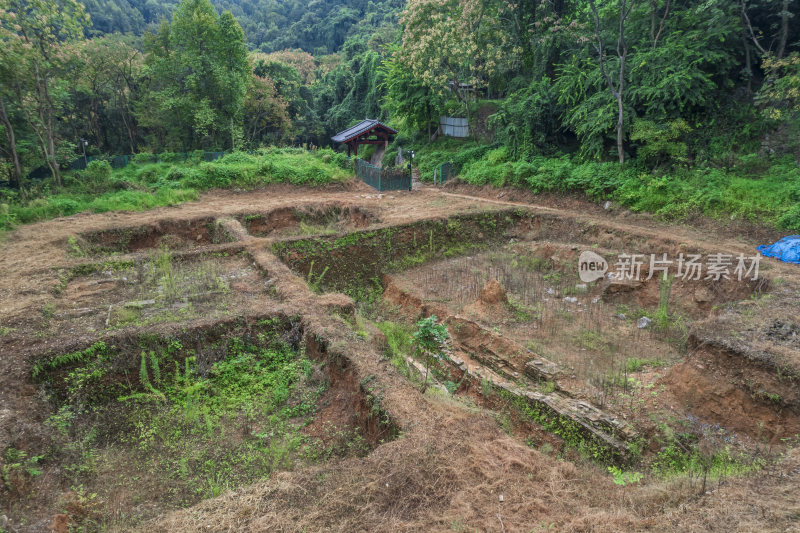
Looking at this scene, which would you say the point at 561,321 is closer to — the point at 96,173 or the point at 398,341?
the point at 398,341

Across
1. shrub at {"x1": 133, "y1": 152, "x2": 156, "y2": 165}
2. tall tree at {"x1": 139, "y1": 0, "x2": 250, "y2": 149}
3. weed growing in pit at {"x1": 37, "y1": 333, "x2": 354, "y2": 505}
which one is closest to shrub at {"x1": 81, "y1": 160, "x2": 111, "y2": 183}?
shrub at {"x1": 133, "y1": 152, "x2": 156, "y2": 165}

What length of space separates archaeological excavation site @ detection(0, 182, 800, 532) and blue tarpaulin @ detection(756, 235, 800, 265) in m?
0.39

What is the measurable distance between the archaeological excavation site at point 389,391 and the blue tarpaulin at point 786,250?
0.39 metres

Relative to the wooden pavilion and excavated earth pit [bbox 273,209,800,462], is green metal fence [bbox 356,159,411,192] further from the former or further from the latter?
excavated earth pit [bbox 273,209,800,462]

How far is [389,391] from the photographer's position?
4.41m

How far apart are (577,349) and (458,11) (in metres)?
19.0

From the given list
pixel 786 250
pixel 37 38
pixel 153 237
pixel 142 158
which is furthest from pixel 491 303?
pixel 142 158

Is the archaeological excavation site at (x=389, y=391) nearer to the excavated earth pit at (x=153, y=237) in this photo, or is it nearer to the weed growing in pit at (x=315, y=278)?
the weed growing in pit at (x=315, y=278)

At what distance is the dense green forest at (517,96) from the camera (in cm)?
1197

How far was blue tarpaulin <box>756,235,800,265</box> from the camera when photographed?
27.9 ft

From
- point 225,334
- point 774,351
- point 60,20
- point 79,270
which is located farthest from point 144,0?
point 774,351

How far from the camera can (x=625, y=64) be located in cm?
1434

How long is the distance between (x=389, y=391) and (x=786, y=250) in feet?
31.6

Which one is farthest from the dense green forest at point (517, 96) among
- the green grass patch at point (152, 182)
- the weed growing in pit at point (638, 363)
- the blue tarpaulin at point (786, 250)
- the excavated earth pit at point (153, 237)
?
the weed growing in pit at point (638, 363)
